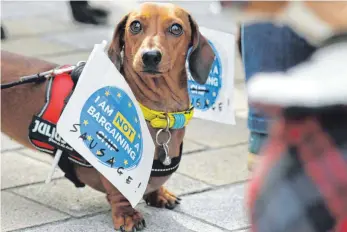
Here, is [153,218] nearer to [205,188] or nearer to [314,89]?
[205,188]

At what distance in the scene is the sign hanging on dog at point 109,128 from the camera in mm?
3357

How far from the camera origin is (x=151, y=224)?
11.9 ft

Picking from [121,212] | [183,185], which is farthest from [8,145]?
[121,212]

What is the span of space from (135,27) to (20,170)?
51.0 inches

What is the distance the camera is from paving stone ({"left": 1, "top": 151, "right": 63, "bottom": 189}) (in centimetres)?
414

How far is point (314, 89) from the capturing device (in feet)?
4.80

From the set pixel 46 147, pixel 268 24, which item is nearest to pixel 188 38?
pixel 268 24

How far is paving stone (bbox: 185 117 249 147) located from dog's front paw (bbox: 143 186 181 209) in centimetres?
95

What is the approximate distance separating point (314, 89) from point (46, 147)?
2.35 m

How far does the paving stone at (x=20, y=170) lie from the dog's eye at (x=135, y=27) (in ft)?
3.73

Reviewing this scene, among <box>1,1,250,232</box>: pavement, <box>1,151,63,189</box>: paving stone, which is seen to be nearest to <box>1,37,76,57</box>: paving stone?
<box>1,1,250,232</box>: pavement

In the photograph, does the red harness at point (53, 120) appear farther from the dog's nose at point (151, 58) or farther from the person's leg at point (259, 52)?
the person's leg at point (259, 52)

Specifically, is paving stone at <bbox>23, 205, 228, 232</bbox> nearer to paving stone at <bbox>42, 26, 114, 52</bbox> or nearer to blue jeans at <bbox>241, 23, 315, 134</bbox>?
blue jeans at <bbox>241, 23, 315, 134</bbox>

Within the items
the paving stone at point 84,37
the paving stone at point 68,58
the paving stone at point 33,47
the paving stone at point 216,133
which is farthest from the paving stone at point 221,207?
the paving stone at point 84,37
